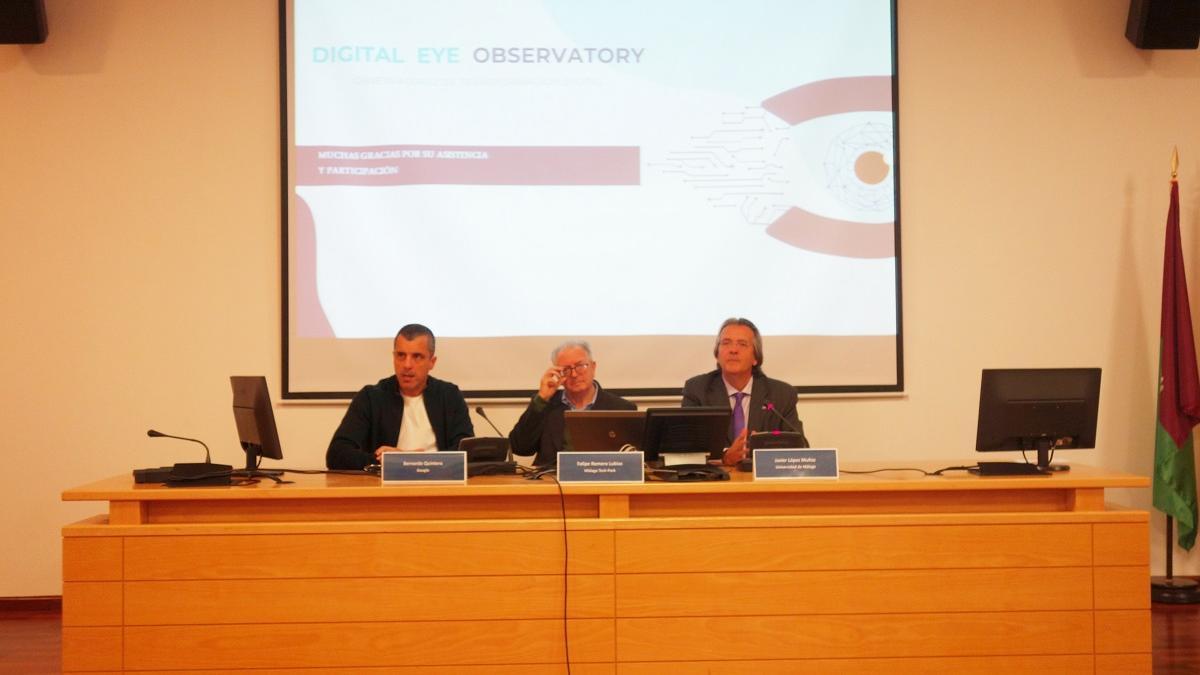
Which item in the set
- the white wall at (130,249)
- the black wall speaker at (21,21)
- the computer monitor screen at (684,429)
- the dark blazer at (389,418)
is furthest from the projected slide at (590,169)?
the computer monitor screen at (684,429)

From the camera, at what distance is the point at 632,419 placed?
312cm

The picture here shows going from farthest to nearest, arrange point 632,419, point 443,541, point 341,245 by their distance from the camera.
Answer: point 341,245
point 632,419
point 443,541

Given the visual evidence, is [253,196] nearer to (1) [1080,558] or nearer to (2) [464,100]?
(2) [464,100]

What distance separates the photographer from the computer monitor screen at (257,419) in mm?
3176

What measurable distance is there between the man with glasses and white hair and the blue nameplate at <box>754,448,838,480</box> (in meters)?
1.19

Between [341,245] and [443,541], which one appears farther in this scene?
[341,245]

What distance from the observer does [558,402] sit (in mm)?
4141

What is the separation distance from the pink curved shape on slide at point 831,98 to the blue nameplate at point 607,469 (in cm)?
241

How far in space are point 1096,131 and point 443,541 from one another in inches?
149

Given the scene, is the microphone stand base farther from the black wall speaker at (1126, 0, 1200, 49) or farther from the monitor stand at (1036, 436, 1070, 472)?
the black wall speaker at (1126, 0, 1200, 49)

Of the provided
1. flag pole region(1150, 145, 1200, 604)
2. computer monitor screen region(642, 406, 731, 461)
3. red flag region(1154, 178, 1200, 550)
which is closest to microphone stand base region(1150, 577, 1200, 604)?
flag pole region(1150, 145, 1200, 604)

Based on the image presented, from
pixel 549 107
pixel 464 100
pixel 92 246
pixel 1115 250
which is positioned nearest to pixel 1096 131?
pixel 1115 250

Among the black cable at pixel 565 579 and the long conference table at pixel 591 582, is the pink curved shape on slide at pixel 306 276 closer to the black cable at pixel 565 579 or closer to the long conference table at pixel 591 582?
the long conference table at pixel 591 582

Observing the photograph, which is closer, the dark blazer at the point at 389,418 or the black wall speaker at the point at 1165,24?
the dark blazer at the point at 389,418
